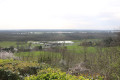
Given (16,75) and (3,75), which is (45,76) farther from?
(3,75)

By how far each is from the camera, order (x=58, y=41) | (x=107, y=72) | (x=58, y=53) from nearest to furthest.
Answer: (x=107, y=72)
(x=58, y=53)
(x=58, y=41)

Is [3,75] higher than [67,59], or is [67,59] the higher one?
[3,75]

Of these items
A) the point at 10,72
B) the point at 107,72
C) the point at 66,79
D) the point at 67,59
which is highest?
the point at 66,79

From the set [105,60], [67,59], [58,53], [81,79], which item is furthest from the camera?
[58,53]

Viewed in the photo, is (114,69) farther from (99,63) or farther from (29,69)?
(29,69)

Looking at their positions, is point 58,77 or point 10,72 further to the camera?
point 10,72

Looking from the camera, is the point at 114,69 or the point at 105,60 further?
the point at 105,60

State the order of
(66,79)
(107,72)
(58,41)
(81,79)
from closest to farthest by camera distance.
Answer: (66,79) → (81,79) → (107,72) → (58,41)

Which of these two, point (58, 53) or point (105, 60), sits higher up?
point (105, 60)

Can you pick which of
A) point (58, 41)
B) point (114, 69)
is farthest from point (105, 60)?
point (58, 41)

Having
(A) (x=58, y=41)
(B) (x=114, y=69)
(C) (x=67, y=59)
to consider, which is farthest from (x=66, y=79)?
(A) (x=58, y=41)
